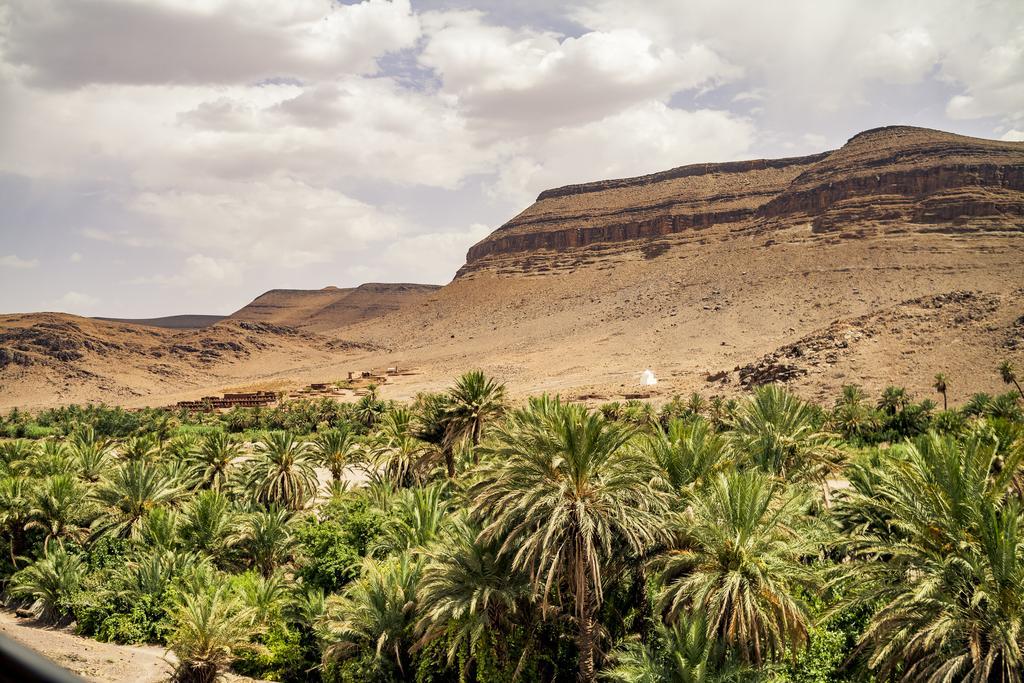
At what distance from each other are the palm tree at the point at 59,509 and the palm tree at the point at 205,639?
11.5 meters

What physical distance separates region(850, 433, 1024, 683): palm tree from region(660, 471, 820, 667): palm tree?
1406mm

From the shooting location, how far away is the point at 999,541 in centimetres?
1073

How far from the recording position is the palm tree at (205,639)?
61.0ft

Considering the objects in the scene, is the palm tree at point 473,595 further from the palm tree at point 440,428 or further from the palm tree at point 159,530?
the palm tree at point 159,530

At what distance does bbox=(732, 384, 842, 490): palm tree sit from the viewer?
72.1ft

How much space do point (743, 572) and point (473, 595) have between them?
567 cm

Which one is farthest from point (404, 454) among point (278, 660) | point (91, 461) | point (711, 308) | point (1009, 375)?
point (711, 308)

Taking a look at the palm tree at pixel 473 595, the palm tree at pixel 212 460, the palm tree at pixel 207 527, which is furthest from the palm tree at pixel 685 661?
the palm tree at pixel 212 460

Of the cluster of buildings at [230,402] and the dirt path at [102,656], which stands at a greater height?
the cluster of buildings at [230,402]

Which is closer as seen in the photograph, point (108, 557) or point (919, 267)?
point (108, 557)

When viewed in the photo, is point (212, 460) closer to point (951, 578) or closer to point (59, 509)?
point (59, 509)

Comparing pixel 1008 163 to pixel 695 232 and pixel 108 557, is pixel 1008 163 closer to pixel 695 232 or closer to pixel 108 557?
pixel 695 232

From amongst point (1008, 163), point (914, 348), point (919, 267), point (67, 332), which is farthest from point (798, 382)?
point (67, 332)

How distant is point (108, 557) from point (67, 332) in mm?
120465
